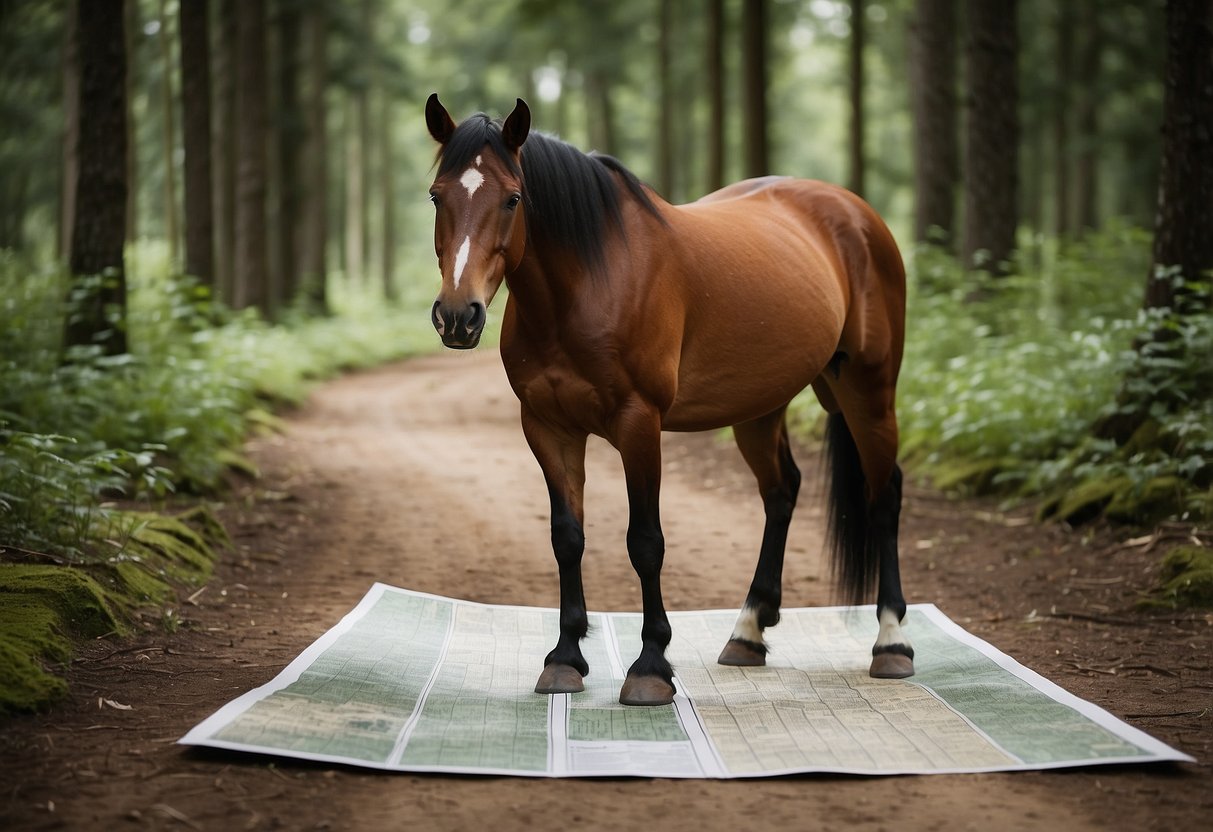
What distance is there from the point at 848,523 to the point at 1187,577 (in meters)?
1.84

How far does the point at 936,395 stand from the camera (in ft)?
35.0

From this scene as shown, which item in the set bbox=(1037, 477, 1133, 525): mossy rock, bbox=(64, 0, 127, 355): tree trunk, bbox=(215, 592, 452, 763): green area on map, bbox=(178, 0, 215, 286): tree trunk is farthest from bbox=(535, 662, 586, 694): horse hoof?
bbox=(178, 0, 215, 286): tree trunk

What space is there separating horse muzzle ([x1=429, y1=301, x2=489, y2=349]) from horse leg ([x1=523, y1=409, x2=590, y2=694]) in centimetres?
86

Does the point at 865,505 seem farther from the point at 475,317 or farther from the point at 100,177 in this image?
the point at 100,177

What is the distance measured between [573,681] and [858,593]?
1.78 metres

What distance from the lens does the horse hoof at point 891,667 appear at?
4.99m

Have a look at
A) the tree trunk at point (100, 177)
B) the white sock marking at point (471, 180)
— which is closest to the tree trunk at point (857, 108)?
the tree trunk at point (100, 177)

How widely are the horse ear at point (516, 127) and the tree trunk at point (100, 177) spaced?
5732 mm

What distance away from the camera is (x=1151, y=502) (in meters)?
7.09

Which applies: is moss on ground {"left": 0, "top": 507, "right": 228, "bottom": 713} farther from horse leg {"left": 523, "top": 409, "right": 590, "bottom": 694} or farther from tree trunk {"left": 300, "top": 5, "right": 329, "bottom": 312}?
tree trunk {"left": 300, "top": 5, "right": 329, "bottom": 312}

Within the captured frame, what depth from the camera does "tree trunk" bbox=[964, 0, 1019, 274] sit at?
1186 centimetres

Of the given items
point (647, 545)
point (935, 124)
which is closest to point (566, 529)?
point (647, 545)

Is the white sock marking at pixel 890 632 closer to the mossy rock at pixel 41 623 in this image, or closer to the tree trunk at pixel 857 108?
the mossy rock at pixel 41 623

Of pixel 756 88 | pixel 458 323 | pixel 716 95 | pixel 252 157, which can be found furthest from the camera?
pixel 716 95
